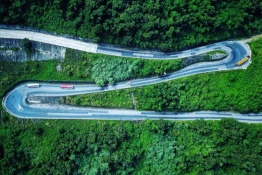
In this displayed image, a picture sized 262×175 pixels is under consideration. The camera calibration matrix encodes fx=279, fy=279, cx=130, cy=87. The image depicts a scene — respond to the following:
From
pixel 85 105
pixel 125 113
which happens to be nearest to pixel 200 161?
pixel 125 113

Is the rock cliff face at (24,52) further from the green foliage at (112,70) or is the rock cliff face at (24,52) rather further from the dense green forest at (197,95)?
the dense green forest at (197,95)

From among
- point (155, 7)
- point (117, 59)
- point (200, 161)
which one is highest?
point (155, 7)

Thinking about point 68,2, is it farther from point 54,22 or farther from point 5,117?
point 5,117

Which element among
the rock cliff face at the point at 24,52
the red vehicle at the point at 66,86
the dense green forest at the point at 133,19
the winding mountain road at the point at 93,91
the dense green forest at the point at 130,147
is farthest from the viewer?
the red vehicle at the point at 66,86

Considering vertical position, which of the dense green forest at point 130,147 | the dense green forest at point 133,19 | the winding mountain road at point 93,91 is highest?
the dense green forest at point 133,19

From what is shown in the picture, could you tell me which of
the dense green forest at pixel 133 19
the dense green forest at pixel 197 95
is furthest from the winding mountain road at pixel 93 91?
the dense green forest at pixel 133 19

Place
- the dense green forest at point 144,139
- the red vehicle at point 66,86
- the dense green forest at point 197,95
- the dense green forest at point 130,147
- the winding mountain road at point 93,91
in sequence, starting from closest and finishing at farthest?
the dense green forest at point 130,147 < the dense green forest at point 144,139 < the winding mountain road at point 93,91 < the dense green forest at point 197,95 < the red vehicle at point 66,86

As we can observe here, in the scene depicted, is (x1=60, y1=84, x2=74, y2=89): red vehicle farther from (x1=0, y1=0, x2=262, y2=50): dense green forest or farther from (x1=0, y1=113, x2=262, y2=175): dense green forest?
(x1=0, y1=0, x2=262, y2=50): dense green forest
